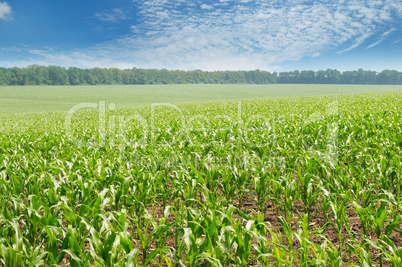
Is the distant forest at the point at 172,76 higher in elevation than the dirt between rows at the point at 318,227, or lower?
higher

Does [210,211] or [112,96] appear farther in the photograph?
[112,96]

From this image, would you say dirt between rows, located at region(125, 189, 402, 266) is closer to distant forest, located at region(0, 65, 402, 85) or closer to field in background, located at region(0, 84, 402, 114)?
field in background, located at region(0, 84, 402, 114)

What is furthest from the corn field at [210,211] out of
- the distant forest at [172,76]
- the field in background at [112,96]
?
the distant forest at [172,76]

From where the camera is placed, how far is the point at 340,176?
4.31m

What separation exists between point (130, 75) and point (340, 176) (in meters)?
137

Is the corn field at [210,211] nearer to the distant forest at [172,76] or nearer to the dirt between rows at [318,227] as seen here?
the dirt between rows at [318,227]

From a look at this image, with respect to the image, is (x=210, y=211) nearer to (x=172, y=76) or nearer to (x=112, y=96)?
(x=112, y=96)

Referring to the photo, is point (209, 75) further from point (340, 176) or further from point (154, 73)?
point (340, 176)

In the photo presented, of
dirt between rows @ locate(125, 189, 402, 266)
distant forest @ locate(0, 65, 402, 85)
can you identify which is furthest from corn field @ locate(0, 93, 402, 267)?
distant forest @ locate(0, 65, 402, 85)

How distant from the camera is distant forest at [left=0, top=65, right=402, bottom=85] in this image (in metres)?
112

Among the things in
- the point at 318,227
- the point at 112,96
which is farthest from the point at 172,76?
the point at 318,227

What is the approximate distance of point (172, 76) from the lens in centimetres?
14325

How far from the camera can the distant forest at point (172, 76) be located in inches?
4407

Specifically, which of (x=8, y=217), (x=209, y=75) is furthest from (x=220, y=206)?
(x=209, y=75)
